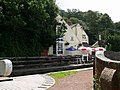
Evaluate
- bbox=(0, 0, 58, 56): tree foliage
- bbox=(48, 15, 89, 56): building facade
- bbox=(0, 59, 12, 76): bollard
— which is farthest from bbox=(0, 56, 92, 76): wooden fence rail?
bbox=(48, 15, 89, 56): building facade

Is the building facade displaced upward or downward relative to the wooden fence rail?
upward

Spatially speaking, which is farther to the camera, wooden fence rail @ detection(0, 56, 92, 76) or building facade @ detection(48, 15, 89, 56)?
building facade @ detection(48, 15, 89, 56)

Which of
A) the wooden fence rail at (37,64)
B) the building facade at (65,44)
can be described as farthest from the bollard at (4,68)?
the building facade at (65,44)

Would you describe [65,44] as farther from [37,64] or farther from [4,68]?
[4,68]

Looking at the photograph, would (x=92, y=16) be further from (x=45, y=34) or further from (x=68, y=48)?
(x=45, y=34)

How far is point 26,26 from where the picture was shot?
96.1ft

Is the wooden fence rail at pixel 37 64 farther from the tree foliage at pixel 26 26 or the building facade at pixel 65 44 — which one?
the building facade at pixel 65 44

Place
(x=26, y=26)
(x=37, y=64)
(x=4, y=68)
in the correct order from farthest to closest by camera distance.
→ (x=26, y=26), (x=37, y=64), (x=4, y=68)

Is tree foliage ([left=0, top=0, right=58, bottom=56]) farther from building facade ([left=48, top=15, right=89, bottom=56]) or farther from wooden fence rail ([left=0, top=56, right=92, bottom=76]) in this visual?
building facade ([left=48, top=15, right=89, bottom=56])

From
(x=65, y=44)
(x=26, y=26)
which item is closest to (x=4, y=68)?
(x=26, y=26)

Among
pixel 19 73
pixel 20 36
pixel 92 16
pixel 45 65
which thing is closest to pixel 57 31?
pixel 20 36

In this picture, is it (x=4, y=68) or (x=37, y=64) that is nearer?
(x=4, y=68)

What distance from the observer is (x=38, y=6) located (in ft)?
95.6

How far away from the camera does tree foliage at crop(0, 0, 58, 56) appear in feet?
87.8
